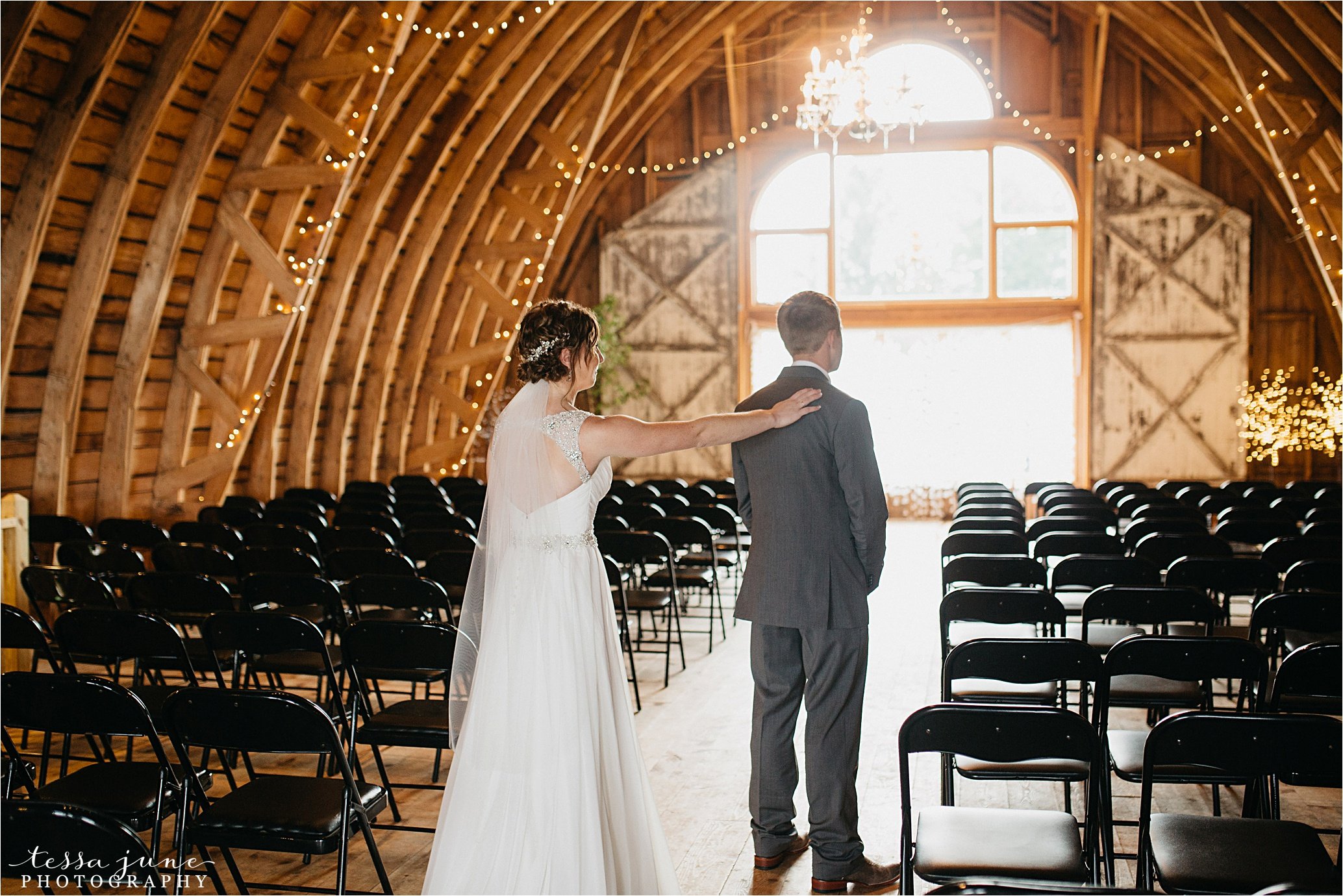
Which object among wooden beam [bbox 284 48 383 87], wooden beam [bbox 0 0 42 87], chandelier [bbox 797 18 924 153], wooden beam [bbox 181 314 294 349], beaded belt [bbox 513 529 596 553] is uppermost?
chandelier [bbox 797 18 924 153]

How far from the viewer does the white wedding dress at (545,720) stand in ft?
10.6

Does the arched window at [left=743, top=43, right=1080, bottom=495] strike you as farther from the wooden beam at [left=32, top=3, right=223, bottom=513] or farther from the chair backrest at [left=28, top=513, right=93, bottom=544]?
the chair backrest at [left=28, top=513, right=93, bottom=544]

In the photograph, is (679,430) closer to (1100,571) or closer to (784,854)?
(784,854)

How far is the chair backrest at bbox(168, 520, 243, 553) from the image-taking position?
7359 millimetres

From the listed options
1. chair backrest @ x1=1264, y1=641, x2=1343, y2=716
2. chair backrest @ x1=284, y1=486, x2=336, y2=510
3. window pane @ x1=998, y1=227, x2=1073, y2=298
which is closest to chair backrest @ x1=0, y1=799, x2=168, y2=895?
chair backrest @ x1=1264, y1=641, x2=1343, y2=716

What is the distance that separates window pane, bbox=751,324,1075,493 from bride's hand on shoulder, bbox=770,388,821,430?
1255cm

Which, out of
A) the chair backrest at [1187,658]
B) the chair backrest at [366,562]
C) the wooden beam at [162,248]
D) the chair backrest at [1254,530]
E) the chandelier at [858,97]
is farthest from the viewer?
the chandelier at [858,97]

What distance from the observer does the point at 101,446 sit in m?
9.27

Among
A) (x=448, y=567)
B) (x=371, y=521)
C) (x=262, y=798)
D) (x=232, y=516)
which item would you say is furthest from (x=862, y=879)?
(x=232, y=516)

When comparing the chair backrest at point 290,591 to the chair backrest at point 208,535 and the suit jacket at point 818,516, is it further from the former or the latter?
the suit jacket at point 818,516

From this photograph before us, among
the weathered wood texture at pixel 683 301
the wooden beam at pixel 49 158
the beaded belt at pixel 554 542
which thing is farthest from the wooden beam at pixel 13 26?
the weathered wood texture at pixel 683 301

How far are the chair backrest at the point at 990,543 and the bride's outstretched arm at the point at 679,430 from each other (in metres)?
3.33

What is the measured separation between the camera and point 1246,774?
10.2ft

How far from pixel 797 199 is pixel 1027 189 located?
3258 millimetres
